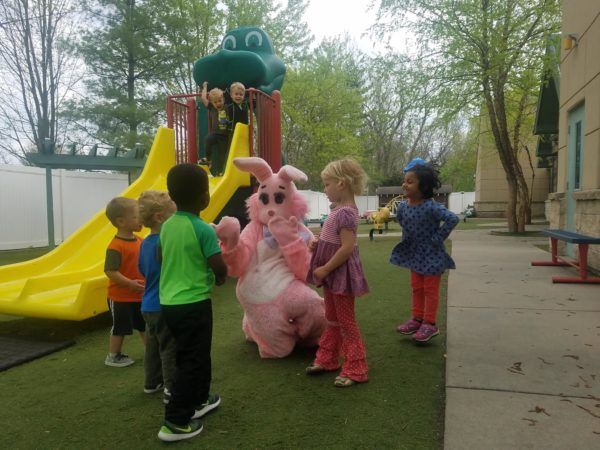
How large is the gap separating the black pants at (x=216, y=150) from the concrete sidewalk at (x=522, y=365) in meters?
4.31

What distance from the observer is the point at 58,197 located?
42.5ft

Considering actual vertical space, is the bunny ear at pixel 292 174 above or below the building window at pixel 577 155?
below

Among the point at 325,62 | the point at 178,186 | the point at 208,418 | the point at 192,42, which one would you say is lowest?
the point at 208,418

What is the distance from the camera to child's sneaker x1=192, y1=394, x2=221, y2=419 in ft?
8.52

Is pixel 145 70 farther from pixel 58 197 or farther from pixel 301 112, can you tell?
pixel 301 112

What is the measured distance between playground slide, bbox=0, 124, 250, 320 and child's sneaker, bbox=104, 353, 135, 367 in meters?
0.74

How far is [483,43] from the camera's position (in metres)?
12.6

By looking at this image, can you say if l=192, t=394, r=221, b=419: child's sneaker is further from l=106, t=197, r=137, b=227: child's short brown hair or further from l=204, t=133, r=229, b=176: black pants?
l=204, t=133, r=229, b=176: black pants

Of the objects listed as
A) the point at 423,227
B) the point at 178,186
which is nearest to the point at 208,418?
the point at 178,186

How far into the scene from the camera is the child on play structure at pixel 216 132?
25.5 feet

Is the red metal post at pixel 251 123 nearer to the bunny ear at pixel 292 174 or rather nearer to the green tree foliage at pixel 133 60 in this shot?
the bunny ear at pixel 292 174

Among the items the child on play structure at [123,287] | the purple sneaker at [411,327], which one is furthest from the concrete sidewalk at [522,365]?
the child on play structure at [123,287]

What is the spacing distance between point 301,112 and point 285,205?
82.4 ft

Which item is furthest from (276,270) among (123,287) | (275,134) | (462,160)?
(462,160)
